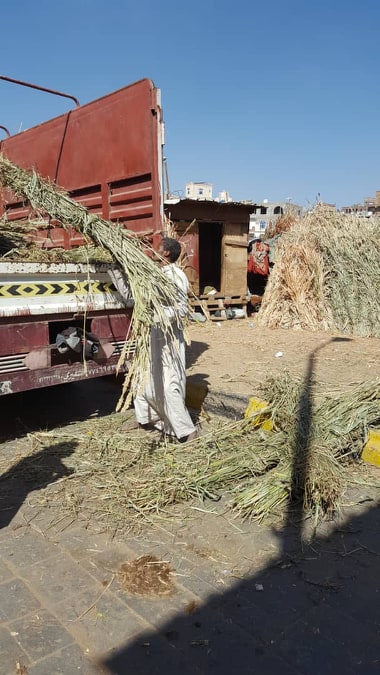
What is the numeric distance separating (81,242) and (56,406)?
5.94ft

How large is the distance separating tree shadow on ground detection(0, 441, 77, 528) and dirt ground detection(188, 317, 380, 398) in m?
1.64

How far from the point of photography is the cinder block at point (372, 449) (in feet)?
13.3

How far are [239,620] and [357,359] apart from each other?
5119 mm

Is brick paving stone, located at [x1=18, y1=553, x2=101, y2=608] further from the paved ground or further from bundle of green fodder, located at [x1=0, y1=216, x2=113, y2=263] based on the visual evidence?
bundle of green fodder, located at [x1=0, y1=216, x2=113, y2=263]

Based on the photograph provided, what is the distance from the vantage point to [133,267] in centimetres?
418

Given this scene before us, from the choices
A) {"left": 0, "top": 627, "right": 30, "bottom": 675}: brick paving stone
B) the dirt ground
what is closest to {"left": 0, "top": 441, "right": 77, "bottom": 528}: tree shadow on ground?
{"left": 0, "top": 627, "right": 30, "bottom": 675}: brick paving stone

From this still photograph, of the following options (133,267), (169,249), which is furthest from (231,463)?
(169,249)

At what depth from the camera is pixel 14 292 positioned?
4105 millimetres

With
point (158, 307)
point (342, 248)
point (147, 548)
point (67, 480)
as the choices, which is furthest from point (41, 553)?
point (342, 248)

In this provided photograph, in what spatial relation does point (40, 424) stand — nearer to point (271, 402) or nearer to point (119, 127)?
point (271, 402)

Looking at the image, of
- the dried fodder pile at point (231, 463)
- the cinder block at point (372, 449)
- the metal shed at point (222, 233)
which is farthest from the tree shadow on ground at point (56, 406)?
the metal shed at point (222, 233)

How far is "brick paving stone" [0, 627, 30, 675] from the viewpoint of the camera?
2.11 metres

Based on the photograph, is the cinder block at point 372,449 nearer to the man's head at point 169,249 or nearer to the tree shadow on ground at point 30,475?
the man's head at point 169,249

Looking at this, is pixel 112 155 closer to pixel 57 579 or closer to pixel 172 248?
pixel 172 248
